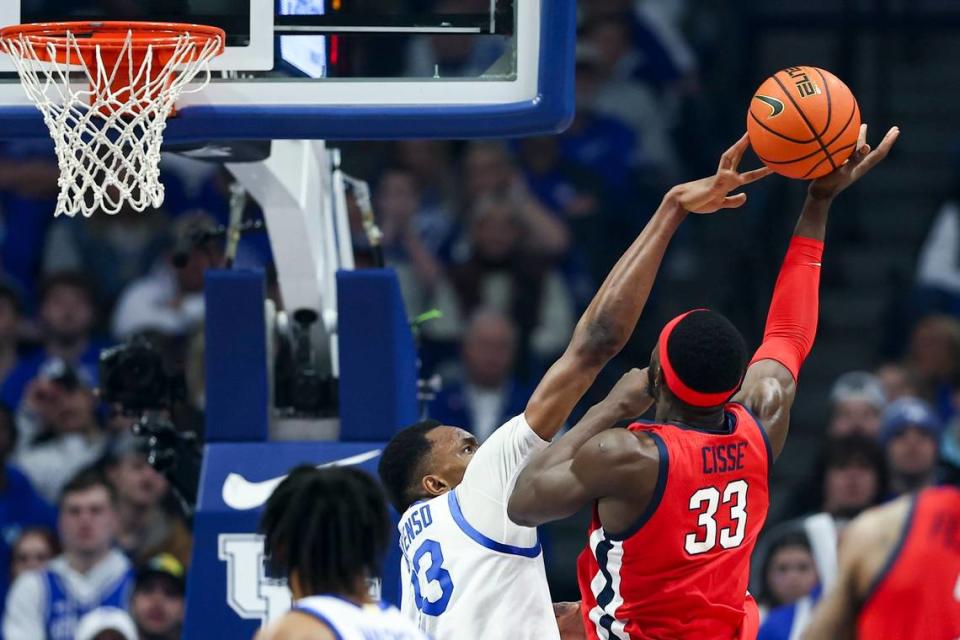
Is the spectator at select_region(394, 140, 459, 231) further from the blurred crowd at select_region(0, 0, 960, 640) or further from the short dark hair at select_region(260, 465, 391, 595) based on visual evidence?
the short dark hair at select_region(260, 465, 391, 595)

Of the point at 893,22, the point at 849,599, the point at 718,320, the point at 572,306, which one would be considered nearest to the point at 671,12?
the point at 893,22

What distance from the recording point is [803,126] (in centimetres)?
494

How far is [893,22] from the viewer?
451 inches

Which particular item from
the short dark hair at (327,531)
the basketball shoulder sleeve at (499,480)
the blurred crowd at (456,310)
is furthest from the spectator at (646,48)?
the short dark hair at (327,531)

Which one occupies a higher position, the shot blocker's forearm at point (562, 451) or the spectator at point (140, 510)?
the shot blocker's forearm at point (562, 451)

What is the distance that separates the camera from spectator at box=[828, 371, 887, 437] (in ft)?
29.8

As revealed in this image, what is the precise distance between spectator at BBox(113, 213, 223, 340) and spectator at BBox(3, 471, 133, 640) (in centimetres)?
172

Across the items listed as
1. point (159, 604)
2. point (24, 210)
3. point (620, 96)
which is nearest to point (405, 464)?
point (159, 604)

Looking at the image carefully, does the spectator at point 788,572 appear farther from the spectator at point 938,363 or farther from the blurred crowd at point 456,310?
the spectator at point 938,363

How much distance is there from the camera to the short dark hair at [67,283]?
1010cm

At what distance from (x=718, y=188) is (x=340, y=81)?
148 centimetres

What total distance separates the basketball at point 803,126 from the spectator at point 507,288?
16.6 feet

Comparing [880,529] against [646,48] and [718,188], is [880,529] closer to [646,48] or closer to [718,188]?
[718,188]

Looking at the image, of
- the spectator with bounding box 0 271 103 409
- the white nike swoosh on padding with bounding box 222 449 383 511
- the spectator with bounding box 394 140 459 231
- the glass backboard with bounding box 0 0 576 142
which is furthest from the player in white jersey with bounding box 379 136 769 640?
the spectator with bounding box 394 140 459 231
